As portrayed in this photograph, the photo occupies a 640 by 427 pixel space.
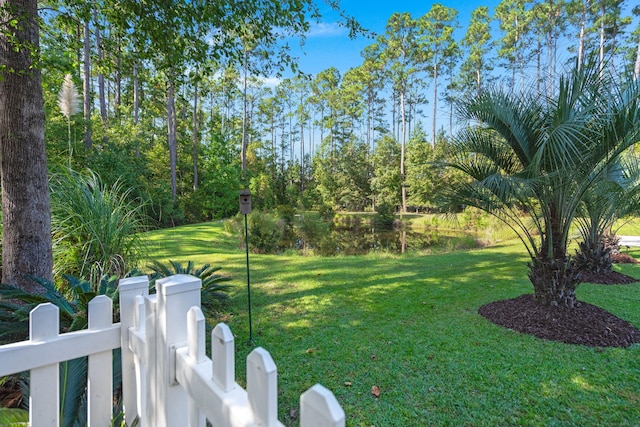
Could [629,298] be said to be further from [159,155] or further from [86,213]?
[159,155]

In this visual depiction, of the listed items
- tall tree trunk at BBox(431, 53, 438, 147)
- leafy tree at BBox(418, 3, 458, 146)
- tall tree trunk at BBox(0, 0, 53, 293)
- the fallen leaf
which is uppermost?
leafy tree at BBox(418, 3, 458, 146)

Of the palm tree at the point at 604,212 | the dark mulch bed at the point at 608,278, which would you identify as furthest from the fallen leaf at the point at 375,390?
the dark mulch bed at the point at 608,278

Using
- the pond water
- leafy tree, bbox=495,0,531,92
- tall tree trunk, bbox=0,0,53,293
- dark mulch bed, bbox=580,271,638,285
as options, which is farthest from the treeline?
tall tree trunk, bbox=0,0,53,293

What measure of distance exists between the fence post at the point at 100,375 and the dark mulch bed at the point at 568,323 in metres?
3.62

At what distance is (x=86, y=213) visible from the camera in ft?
9.36

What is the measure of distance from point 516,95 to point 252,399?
4126 millimetres

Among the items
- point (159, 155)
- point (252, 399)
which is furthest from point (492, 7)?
point (252, 399)

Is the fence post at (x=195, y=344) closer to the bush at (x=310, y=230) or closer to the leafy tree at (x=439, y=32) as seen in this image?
the bush at (x=310, y=230)

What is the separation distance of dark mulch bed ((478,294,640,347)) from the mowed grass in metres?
0.14

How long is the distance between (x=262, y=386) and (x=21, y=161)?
271 centimetres

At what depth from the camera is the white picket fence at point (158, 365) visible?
696mm

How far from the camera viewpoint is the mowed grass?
2.08 meters

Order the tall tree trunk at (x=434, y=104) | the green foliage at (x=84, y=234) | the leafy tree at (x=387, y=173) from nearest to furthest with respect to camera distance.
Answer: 1. the green foliage at (x=84, y=234)
2. the leafy tree at (x=387, y=173)
3. the tall tree trunk at (x=434, y=104)

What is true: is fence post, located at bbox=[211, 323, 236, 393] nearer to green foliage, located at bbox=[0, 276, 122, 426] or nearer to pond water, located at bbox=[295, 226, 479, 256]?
green foliage, located at bbox=[0, 276, 122, 426]
